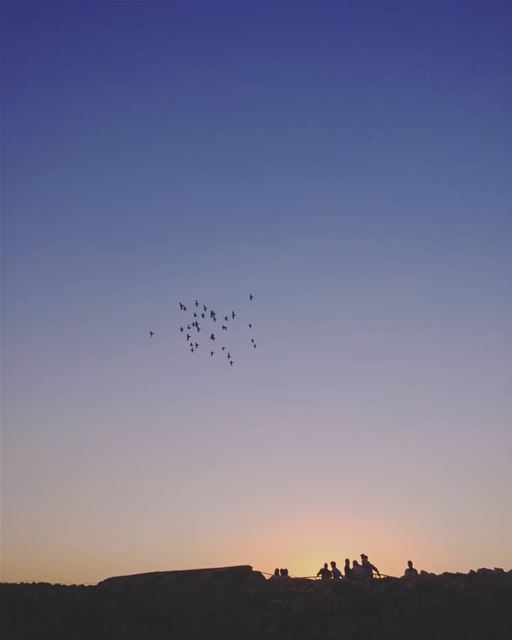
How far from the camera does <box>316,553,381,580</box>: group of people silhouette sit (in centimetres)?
2009

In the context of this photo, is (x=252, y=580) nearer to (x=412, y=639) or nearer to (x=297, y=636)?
(x=297, y=636)

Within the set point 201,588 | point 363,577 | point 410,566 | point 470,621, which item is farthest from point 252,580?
point 470,621

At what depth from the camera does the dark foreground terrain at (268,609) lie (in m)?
16.8

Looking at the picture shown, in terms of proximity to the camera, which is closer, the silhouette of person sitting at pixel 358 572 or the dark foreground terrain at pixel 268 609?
the dark foreground terrain at pixel 268 609

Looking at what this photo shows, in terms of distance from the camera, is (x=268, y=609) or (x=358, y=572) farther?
(x=358, y=572)

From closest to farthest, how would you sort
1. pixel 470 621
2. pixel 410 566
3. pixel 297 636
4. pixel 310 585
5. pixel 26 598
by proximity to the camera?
pixel 470 621, pixel 297 636, pixel 310 585, pixel 410 566, pixel 26 598

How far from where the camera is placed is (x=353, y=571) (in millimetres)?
20625

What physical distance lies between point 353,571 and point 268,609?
302cm

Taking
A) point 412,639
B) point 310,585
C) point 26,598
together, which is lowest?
point 412,639

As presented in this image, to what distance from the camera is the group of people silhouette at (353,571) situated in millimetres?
20094

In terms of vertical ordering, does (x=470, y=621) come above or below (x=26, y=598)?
below

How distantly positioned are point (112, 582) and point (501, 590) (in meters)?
11.0

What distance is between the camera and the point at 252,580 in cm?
1970

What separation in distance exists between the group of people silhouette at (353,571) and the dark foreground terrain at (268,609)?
1.23 meters
